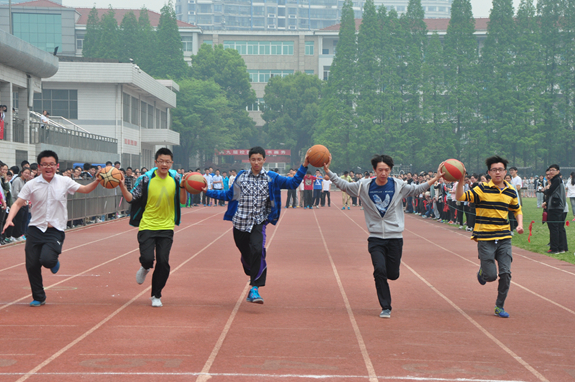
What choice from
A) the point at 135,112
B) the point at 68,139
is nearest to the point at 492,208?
the point at 68,139

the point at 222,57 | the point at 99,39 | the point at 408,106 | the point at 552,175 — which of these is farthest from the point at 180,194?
the point at 222,57

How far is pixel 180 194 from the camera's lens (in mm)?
8195

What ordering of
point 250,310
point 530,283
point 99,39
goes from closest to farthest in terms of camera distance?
point 250,310
point 530,283
point 99,39

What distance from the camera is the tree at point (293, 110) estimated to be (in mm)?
84062

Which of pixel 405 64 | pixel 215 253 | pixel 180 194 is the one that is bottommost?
pixel 215 253

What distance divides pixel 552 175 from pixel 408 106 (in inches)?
1982

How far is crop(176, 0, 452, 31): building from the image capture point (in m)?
158

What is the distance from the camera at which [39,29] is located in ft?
278

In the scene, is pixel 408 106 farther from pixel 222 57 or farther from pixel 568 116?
pixel 222 57

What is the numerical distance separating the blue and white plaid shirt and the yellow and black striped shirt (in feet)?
7.45

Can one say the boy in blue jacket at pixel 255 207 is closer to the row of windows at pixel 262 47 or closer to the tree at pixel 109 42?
the tree at pixel 109 42

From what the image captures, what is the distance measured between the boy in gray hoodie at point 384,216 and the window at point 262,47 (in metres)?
93.4

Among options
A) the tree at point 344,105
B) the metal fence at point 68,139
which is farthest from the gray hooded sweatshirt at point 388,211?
the tree at point 344,105

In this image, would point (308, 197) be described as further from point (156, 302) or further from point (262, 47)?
point (262, 47)
